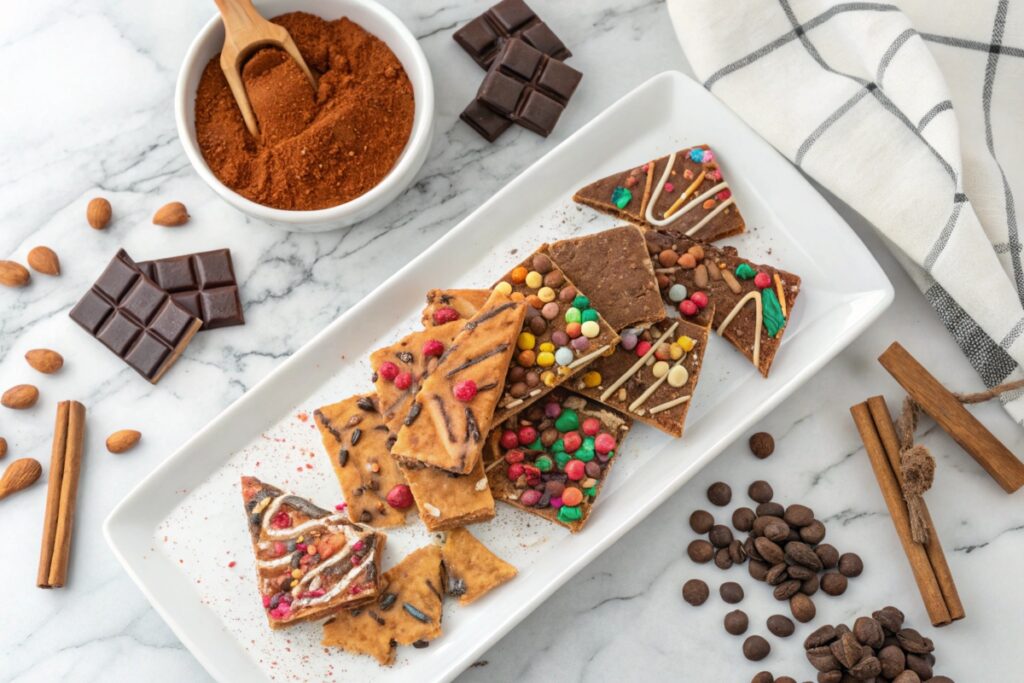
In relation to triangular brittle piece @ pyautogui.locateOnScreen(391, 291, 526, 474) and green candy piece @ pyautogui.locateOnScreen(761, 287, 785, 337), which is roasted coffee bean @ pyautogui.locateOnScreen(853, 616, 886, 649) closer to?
green candy piece @ pyautogui.locateOnScreen(761, 287, 785, 337)

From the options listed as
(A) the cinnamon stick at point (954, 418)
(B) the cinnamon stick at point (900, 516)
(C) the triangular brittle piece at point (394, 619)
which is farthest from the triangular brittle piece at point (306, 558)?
(A) the cinnamon stick at point (954, 418)

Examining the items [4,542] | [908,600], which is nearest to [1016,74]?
[908,600]

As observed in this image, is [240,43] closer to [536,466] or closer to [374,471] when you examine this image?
[374,471]

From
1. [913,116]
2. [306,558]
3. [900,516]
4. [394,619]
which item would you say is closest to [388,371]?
[306,558]

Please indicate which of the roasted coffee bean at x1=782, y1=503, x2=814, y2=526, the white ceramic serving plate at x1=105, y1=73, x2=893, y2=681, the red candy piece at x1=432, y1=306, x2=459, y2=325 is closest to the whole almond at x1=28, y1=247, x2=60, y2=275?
the white ceramic serving plate at x1=105, y1=73, x2=893, y2=681

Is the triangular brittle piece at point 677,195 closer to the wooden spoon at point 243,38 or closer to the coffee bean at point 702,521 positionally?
the coffee bean at point 702,521
